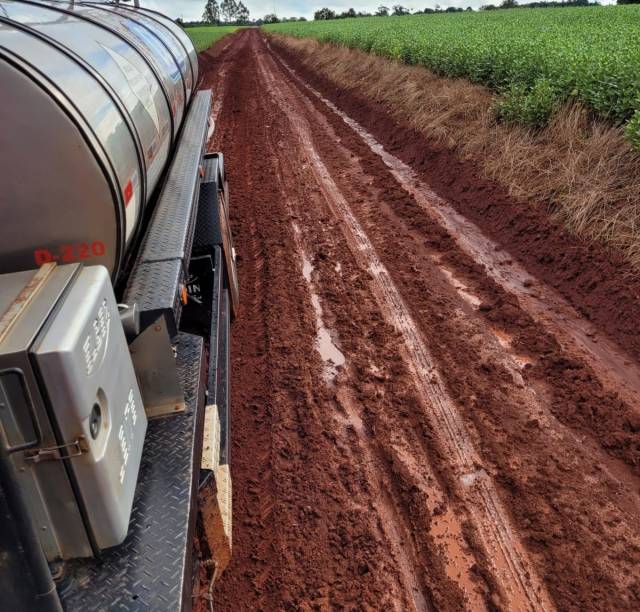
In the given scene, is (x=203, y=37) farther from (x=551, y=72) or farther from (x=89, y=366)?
(x=89, y=366)

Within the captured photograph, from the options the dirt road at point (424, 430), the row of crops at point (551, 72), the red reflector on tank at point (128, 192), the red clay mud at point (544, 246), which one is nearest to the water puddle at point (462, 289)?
the dirt road at point (424, 430)

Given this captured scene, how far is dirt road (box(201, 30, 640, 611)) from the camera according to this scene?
3273mm

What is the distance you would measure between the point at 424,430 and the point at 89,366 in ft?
9.74

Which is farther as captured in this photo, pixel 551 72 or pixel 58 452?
pixel 551 72

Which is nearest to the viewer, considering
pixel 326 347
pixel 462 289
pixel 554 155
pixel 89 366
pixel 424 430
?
pixel 89 366

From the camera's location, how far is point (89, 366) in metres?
1.90

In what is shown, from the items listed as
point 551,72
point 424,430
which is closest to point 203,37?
point 551,72

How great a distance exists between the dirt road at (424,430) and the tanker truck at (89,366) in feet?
2.49

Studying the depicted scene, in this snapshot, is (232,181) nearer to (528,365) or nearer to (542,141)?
(542,141)

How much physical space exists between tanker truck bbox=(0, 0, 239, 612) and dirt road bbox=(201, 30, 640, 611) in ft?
2.49

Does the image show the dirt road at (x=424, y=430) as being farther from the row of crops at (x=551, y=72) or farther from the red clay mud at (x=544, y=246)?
the row of crops at (x=551, y=72)

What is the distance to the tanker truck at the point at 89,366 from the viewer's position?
1772mm

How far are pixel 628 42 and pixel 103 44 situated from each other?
1039cm

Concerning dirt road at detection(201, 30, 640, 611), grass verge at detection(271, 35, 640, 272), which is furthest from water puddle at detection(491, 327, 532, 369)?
grass verge at detection(271, 35, 640, 272)
